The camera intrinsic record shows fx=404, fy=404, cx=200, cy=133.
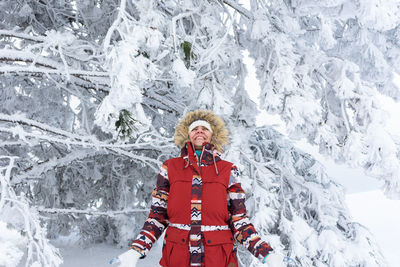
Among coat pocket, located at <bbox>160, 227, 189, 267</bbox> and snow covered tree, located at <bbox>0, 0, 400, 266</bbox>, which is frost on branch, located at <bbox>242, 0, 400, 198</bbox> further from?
coat pocket, located at <bbox>160, 227, 189, 267</bbox>

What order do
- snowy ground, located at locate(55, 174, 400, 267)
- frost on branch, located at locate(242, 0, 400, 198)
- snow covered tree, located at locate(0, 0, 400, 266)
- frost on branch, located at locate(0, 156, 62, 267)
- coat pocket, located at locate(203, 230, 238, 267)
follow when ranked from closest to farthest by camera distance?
coat pocket, located at locate(203, 230, 238, 267), frost on branch, located at locate(0, 156, 62, 267), snow covered tree, located at locate(0, 0, 400, 266), frost on branch, located at locate(242, 0, 400, 198), snowy ground, located at locate(55, 174, 400, 267)

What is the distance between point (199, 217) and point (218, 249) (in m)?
0.21

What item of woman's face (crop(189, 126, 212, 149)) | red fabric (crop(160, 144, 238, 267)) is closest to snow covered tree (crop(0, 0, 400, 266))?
woman's face (crop(189, 126, 212, 149))

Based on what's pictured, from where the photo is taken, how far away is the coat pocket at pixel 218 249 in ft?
7.41

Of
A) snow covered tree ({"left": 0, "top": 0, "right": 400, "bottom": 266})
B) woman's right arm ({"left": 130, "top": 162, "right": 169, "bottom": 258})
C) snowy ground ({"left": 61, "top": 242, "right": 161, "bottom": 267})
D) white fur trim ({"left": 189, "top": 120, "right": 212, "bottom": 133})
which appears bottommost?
snowy ground ({"left": 61, "top": 242, "right": 161, "bottom": 267})

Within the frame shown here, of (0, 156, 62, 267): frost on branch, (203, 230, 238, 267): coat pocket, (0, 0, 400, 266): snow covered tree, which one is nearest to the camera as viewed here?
(203, 230, 238, 267): coat pocket

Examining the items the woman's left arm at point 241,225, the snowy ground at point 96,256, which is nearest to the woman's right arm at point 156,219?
the woman's left arm at point 241,225

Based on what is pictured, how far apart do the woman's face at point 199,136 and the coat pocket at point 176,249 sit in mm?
555

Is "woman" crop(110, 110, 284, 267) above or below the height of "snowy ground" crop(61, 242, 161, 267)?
above

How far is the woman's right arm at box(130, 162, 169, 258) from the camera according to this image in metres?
2.38

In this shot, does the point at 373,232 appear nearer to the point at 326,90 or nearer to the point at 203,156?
the point at 326,90

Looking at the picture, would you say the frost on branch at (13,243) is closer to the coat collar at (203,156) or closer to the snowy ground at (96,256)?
the coat collar at (203,156)

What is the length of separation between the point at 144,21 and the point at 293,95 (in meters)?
1.57

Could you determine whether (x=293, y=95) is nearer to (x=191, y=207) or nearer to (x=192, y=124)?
(x=192, y=124)
